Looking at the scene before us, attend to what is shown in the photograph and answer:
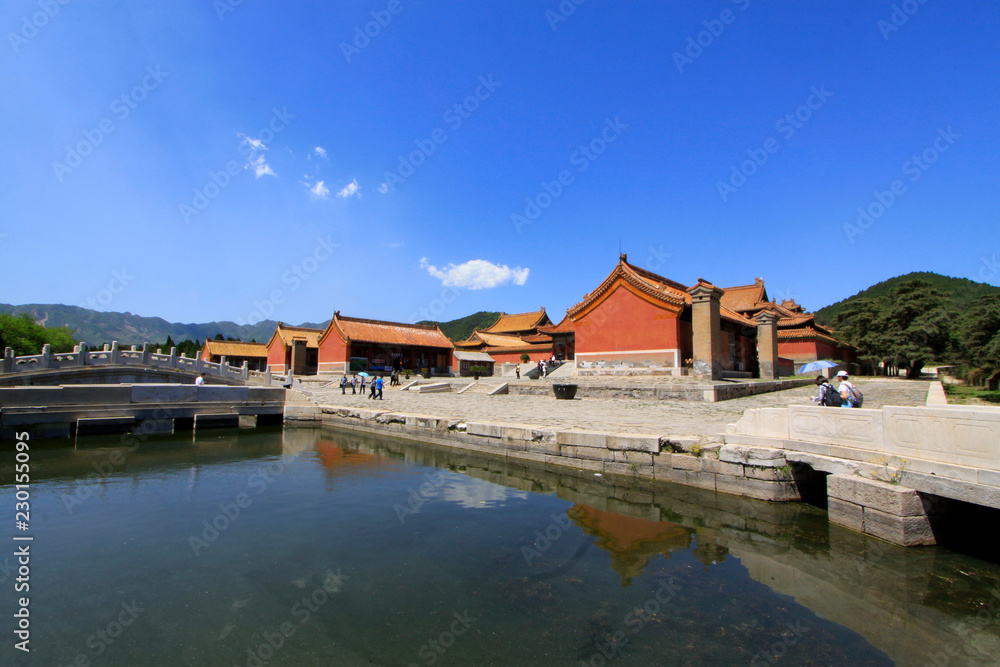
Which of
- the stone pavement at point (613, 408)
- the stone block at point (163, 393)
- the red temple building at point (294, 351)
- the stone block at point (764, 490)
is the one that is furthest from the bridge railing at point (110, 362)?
the stone block at point (764, 490)

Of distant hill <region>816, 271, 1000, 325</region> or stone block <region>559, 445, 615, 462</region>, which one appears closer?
stone block <region>559, 445, 615, 462</region>

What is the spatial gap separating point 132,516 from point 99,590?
9.68 ft

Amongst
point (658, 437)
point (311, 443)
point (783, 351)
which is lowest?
point (311, 443)

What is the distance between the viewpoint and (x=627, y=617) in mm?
4270

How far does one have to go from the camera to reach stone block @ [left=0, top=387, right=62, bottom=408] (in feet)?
43.4

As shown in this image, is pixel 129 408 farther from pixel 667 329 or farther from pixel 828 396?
pixel 667 329

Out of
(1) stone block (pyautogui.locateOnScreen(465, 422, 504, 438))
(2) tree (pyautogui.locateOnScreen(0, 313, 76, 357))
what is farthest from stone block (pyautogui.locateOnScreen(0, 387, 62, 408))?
(2) tree (pyautogui.locateOnScreen(0, 313, 76, 357))

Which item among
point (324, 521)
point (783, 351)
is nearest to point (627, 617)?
point (324, 521)

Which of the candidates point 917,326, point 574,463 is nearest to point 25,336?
point 574,463

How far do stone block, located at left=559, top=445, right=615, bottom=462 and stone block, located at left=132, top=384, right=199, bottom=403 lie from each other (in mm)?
14546

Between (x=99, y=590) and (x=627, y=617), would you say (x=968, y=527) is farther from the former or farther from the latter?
(x=99, y=590)

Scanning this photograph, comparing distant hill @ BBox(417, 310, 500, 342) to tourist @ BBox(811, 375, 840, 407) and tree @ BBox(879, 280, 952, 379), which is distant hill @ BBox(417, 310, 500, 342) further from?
tourist @ BBox(811, 375, 840, 407)

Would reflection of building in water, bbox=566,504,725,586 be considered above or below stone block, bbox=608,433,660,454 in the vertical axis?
below

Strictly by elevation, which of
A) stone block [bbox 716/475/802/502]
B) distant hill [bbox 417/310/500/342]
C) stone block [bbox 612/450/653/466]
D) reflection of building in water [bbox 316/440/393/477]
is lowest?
reflection of building in water [bbox 316/440/393/477]
